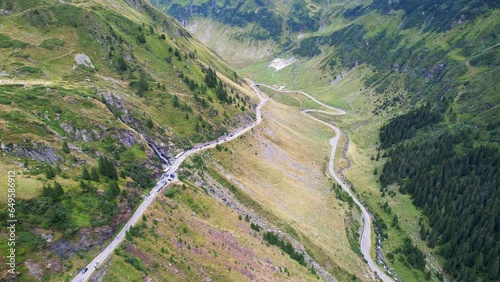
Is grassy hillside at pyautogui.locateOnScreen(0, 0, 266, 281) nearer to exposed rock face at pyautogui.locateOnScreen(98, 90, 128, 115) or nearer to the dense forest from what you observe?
exposed rock face at pyautogui.locateOnScreen(98, 90, 128, 115)

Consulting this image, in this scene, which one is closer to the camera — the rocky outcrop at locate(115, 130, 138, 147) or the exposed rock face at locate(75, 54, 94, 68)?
the rocky outcrop at locate(115, 130, 138, 147)

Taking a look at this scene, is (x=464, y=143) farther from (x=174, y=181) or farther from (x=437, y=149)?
(x=174, y=181)

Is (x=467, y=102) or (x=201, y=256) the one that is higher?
(x=467, y=102)

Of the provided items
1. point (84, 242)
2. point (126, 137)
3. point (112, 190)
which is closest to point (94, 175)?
point (112, 190)

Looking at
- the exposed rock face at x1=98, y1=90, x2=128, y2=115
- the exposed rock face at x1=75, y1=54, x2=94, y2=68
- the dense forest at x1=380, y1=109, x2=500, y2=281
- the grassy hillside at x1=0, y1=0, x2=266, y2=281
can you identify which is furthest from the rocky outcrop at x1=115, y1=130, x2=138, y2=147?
the dense forest at x1=380, y1=109, x2=500, y2=281

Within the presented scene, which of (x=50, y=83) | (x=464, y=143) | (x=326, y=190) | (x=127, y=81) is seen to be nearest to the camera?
(x=50, y=83)

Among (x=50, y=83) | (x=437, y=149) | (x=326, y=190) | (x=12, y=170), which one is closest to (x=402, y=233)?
(x=326, y=190)
